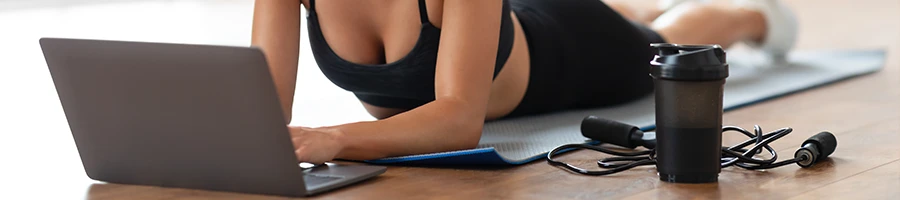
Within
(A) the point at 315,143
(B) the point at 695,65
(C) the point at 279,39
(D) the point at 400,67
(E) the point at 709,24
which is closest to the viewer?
(B) the point at 695,65

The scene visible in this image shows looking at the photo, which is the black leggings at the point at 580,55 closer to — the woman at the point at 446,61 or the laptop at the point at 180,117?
the woman at the point at 446,61

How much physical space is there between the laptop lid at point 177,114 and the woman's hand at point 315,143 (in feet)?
0.26

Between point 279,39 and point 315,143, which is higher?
point 279,39

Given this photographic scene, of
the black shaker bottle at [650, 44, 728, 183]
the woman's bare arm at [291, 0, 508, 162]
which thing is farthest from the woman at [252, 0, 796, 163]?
the black shaker bottle at [650, 44, 728, 183]

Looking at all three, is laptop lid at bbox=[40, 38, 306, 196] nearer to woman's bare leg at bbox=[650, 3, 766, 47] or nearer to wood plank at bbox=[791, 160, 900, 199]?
wood plank at bbox=[791, 160, 900, 199]

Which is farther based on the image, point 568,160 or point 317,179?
point 568,160

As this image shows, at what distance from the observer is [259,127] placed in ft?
3.76

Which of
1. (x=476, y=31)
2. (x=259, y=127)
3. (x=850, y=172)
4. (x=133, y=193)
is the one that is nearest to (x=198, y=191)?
(x=133, y=193)

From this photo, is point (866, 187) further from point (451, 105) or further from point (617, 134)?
point (451, 105)

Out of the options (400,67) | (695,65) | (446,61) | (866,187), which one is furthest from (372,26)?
(866,187)

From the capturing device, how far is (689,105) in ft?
3.98

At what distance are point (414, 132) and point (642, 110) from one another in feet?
2.54

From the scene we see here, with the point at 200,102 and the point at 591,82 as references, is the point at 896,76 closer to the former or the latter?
the point at 591,82

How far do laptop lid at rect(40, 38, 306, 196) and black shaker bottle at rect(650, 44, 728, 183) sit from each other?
16.9 inches
